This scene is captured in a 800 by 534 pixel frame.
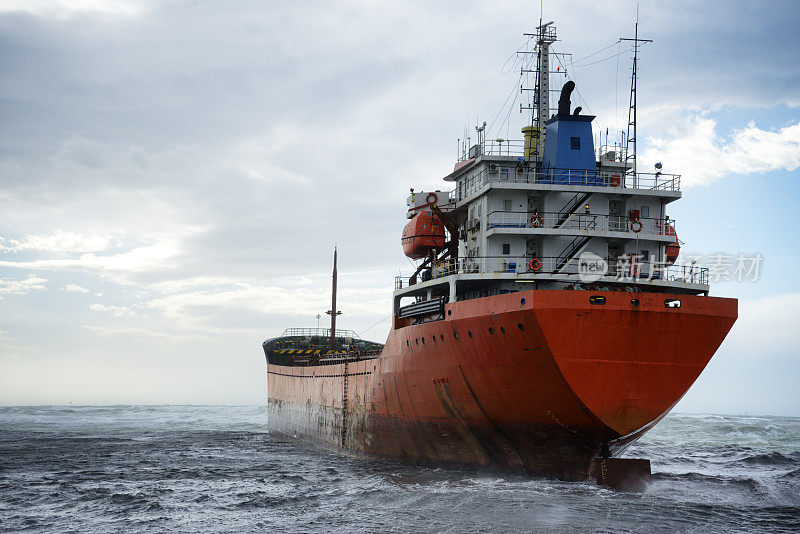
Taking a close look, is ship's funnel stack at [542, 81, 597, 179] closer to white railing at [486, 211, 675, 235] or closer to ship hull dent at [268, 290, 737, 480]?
white railing at [486, 211, 675, 235]

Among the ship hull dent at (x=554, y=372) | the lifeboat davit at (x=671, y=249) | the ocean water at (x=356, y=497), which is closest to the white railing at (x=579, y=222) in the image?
the lifeboat davit at (x=671, y=249)

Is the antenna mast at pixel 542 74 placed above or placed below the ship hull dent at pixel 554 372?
above

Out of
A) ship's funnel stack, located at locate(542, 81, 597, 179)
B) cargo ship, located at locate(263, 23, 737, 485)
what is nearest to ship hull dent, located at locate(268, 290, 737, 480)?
cargo ship, located at locate(263, 23, 737, 485)

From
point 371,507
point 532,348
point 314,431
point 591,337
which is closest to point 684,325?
point 591,337

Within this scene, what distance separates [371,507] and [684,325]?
8834mm

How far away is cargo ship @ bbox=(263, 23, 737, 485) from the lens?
17031 millimetres

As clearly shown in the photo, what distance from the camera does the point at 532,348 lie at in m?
17.1

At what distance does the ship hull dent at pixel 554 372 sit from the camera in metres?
16.8

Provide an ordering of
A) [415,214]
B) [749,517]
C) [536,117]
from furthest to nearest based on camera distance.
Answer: [415,214]
[536,117]
[749,517]

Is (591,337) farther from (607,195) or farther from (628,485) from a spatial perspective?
(607,195)

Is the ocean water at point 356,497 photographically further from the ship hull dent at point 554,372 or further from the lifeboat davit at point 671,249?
the lifeboat davit at point 671,249

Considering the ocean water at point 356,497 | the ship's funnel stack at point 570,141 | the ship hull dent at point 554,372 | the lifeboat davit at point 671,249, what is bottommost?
the ocean water at point 356,497

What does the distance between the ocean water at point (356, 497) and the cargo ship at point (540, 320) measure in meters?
1.24

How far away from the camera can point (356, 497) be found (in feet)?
61.7
